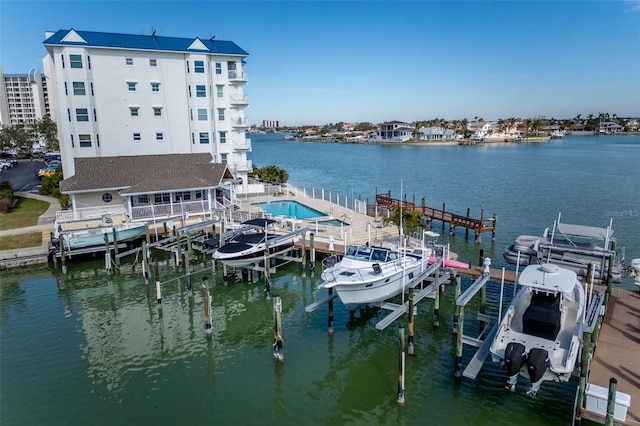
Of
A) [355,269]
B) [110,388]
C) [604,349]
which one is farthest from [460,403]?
[110,388]

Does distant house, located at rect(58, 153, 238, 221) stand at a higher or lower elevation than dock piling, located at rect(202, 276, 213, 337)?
higher

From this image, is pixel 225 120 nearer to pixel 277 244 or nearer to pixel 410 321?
pixel 277 244

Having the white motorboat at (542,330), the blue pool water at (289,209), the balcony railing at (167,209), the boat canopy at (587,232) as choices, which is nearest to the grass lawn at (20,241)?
the balcony railing at (167,209)

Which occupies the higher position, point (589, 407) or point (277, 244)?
point (277, 244)

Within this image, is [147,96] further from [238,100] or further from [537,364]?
[537,364]

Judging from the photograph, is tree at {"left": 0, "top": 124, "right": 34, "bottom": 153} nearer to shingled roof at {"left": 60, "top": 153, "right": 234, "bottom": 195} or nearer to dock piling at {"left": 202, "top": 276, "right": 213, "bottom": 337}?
shingled roof at {"left": 60, "top": 153, "right": 234, "bottom": 195}

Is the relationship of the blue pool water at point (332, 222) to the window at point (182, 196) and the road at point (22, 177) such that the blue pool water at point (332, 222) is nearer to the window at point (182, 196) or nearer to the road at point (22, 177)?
the window at point (182, 196)

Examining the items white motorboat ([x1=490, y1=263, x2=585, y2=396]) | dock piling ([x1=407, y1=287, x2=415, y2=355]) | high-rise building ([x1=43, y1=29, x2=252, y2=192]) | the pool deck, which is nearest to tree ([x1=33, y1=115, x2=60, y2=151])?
high-rise building ([x1=43, y1=29, x2=252, y2=192])
